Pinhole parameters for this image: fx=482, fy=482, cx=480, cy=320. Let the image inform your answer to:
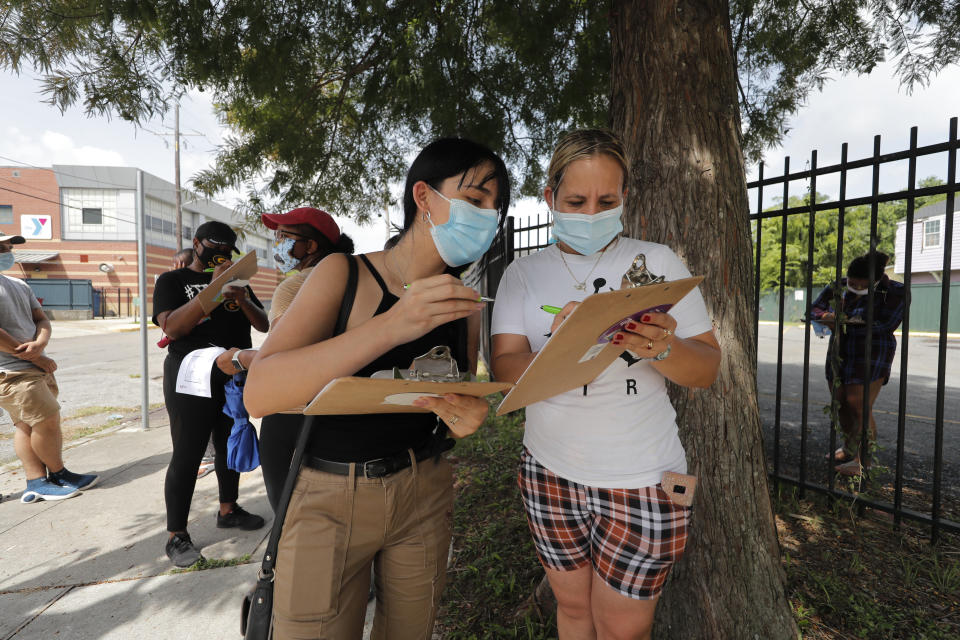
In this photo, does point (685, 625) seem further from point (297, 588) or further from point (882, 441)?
point (882, 441)

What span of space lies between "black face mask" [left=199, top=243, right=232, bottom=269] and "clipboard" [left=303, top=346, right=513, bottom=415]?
2533 mm

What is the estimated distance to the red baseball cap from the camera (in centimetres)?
248

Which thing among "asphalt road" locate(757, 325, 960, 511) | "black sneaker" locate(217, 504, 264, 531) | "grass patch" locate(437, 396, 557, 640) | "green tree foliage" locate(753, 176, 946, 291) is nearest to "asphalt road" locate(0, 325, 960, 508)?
"asphalt road" locate(757, 325, 960, 511)

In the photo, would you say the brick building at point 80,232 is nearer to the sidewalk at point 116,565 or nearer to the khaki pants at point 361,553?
the sidewalk at point 116,565

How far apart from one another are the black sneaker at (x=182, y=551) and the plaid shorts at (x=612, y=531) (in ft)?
8.32

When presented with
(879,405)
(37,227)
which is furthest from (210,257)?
(37,227)

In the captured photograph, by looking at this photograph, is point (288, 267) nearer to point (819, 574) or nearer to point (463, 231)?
point (463, 231)

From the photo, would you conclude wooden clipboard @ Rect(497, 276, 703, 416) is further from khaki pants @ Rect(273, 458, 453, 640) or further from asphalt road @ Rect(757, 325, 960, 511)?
asphalt road @ Rect(757, 325, 960, 511)

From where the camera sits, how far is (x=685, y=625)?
2049mm

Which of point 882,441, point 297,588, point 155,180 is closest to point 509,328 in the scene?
point 297,588

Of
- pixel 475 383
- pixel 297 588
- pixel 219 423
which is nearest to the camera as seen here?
pixel 475 383

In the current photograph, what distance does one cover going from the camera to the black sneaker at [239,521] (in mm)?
3439

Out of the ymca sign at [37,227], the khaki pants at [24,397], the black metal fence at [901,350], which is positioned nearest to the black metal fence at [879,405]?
the black metal fence at [901,350]

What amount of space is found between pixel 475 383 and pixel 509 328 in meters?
0.44
